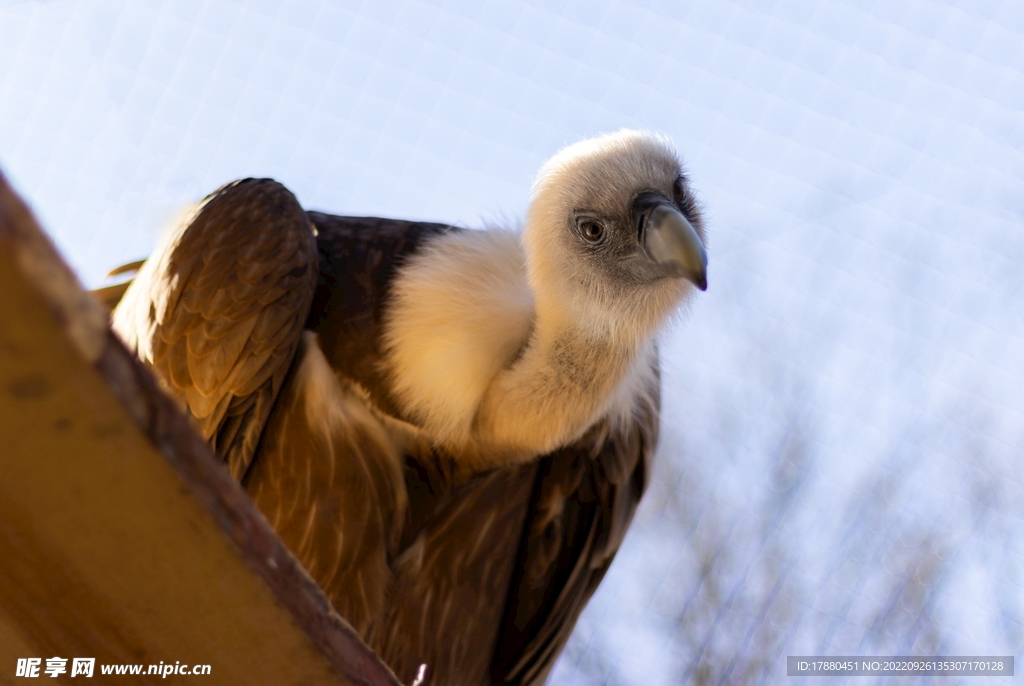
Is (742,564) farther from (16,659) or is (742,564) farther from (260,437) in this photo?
(16,659)

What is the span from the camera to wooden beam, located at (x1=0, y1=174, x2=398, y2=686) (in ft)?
2.28

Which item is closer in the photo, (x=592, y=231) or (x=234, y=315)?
(x=592, y=231)

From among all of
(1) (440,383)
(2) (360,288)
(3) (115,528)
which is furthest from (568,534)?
(3) (115,528)

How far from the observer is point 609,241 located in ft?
6.43

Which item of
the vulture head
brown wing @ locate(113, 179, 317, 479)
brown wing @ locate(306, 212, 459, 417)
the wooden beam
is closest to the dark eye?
the vulture head

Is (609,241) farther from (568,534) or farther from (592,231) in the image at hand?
(568,534)

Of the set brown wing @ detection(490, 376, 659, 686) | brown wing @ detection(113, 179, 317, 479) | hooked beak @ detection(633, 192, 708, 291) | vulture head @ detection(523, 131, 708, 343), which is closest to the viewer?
hooked beak @ detection(633, 192, 708, 291)

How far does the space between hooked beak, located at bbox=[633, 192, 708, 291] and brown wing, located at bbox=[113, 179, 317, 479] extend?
0.78m

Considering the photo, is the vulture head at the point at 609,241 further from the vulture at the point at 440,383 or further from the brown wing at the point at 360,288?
the brown wing at the point at 360,288

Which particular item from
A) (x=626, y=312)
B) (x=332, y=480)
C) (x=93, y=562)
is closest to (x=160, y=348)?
(x=332, y=480)

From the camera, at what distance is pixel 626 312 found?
6.37ft

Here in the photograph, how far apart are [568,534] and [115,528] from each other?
5.36ft

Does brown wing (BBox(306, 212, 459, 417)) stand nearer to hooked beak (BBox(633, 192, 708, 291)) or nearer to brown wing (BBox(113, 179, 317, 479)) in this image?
brown wing (BBox(113, 179, 317, 479))

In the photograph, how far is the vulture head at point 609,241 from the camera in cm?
192
